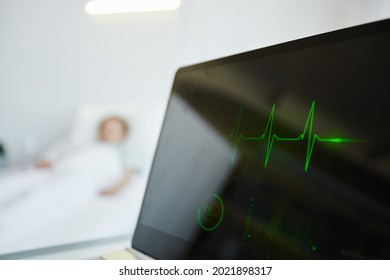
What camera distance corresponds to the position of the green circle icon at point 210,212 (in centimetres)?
36

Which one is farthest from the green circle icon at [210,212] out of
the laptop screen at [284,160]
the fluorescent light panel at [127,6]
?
the fluorescent light panel at [127,6]

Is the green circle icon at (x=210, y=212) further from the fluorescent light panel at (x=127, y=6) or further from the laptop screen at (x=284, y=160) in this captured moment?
the fluorescent light panel at (x=127, y=6)

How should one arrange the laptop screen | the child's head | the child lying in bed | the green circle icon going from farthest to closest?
the child's head → the child lying in bed → the green circle icon → the laptop screen

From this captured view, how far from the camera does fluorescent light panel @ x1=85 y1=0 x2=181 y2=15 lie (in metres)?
0.73

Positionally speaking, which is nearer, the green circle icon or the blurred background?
the green circle icon

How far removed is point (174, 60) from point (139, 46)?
125mm

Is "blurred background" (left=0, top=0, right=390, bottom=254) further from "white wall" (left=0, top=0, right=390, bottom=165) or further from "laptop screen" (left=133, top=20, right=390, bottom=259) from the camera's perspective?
"laptop screen" (left=133, top=20, right=390, bottom=259)

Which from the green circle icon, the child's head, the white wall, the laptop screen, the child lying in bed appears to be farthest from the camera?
the child's head

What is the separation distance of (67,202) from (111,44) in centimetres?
48

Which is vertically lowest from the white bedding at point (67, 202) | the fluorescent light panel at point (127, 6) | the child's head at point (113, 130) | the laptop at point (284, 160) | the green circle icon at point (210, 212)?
the white bedding at point (67, 202)

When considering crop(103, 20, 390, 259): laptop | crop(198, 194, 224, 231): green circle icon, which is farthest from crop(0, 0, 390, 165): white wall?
crop(198, 194, 224, 231): green circle icon

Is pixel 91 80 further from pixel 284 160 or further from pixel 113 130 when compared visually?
pixel 284 160

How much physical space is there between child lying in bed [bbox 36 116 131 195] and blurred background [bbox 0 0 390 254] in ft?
0.05

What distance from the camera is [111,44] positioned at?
890mm
